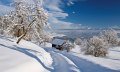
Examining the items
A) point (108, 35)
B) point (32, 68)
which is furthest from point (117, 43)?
point (32, 68)

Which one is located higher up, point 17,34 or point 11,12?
point 11,12

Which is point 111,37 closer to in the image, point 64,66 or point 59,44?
point 59,44

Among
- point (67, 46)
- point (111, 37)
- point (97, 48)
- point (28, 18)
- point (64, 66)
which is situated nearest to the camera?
point (64, 66)

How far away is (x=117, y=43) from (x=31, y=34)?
97.2 meters

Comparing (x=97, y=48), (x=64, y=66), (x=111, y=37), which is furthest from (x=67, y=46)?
(x=64, y=66)

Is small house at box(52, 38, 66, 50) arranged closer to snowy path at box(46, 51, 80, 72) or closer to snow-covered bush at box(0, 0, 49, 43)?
snow-covered bush at box(0, 0, 49, 43)

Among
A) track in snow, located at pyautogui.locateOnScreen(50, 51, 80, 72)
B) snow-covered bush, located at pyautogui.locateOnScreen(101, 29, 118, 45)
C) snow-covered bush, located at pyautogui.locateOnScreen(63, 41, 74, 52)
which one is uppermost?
snow-covered bush, located at pyautogui.locateOnScreen(101, 29, 118, 45)

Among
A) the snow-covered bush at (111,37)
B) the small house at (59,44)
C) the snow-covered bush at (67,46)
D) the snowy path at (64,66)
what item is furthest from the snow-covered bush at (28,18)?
the snow-covered bush at (111,37)

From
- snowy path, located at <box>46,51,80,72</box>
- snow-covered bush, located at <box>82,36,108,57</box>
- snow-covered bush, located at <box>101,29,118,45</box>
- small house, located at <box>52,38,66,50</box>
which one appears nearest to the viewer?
snowy path, located at <box>46,51,80,72</box>

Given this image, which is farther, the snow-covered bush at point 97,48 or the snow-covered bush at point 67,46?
the snow-covered bush at point 67,46

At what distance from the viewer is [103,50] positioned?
248 feet

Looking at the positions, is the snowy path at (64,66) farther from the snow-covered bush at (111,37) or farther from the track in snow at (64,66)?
the snow-covered bush at (111,37)

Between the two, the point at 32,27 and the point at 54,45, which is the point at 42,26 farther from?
the point at 54,45

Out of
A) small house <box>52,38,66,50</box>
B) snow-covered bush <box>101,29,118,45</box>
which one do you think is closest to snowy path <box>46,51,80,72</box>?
small house <box>52,38,66,50</box>
